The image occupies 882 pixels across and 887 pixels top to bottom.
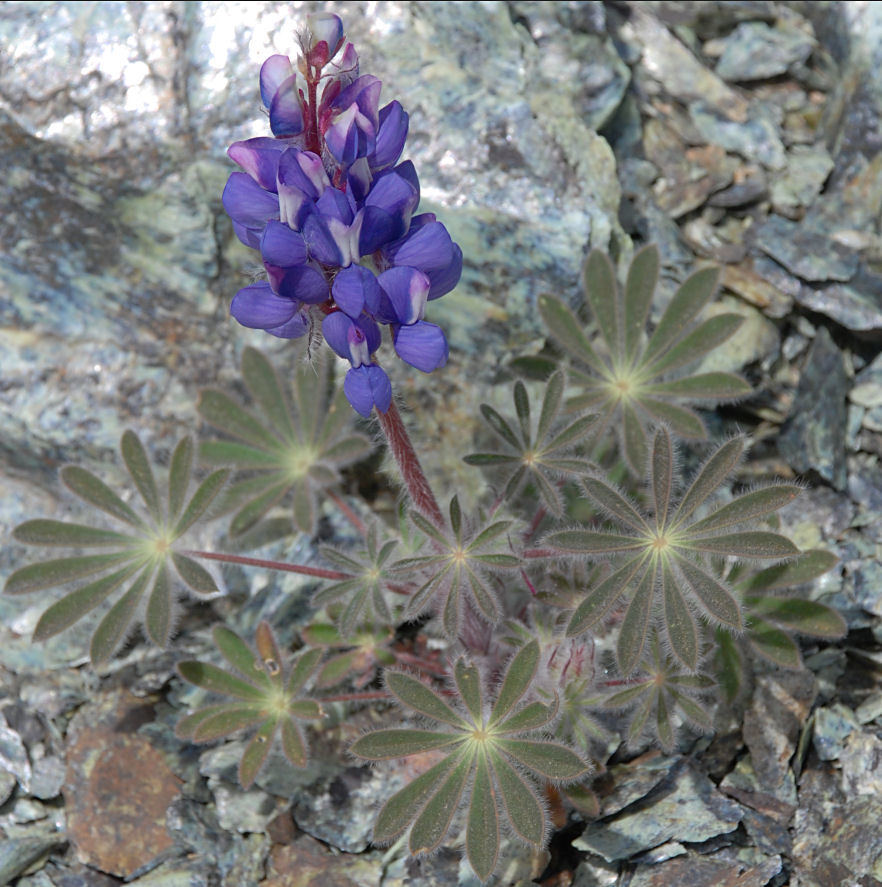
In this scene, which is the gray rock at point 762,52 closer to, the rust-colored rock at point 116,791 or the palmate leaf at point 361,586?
the palmate leaf at point 361,586

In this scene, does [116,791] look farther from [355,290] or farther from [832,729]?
[832,729]

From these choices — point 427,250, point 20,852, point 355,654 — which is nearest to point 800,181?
point 427,250

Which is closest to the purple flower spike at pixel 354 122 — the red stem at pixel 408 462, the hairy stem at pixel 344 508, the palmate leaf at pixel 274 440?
the red stem at pixel 408 462

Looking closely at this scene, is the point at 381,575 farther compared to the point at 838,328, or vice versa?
the point at 838,328

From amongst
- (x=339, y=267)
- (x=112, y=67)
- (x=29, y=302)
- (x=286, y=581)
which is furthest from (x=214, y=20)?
(x=286, y=581)

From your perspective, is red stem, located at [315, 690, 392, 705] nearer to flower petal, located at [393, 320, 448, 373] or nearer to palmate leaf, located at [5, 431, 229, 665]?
palmate leaf, located at [5, 431, 229, 665]

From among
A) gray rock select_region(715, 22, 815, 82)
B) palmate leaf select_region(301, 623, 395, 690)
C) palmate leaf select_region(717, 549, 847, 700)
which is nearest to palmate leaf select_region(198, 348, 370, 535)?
palmate leaf select_region(301, 623, 395, 690)

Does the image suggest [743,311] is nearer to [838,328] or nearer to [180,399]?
[838,328]
